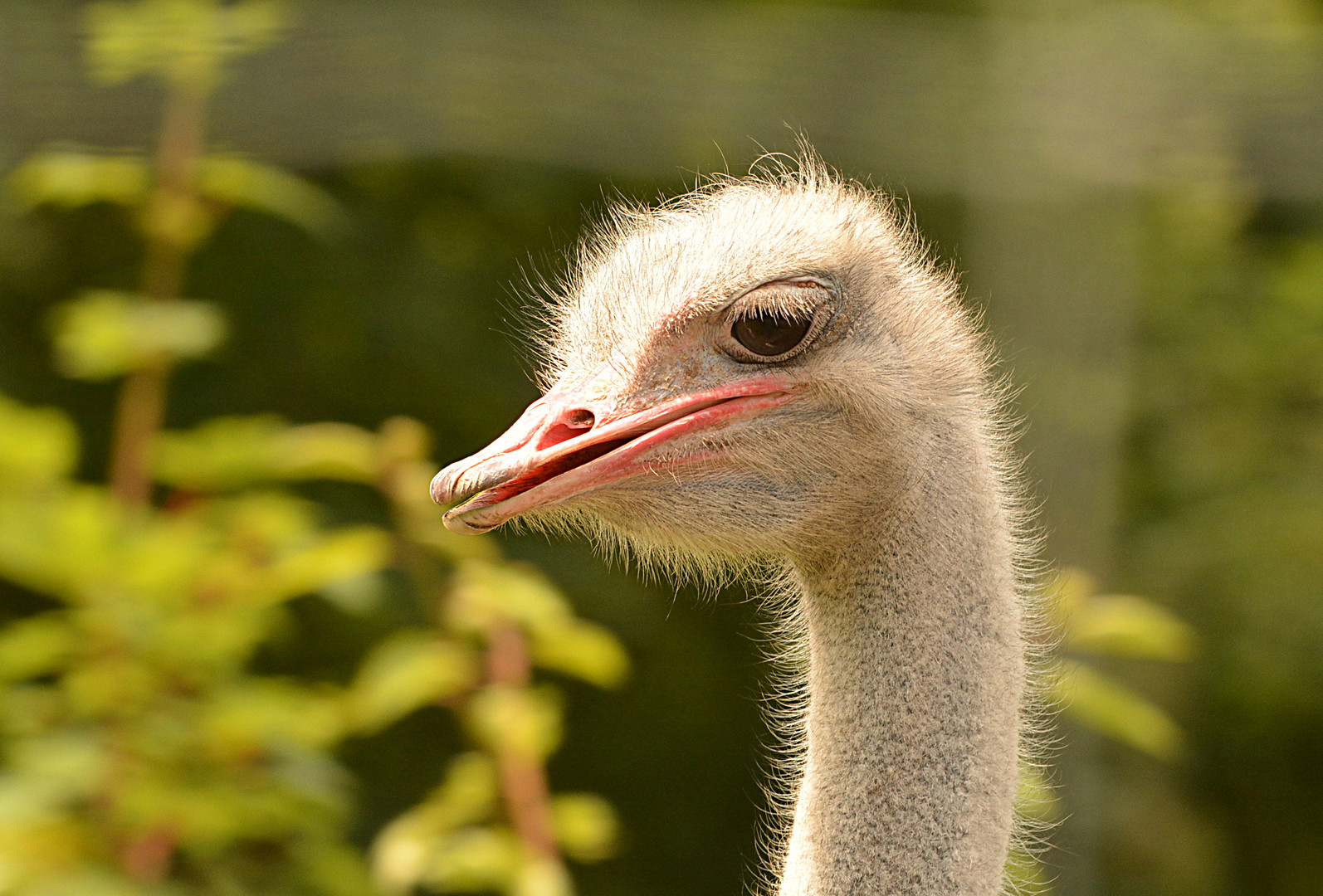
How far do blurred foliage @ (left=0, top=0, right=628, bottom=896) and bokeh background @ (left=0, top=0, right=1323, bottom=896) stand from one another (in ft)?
0.53

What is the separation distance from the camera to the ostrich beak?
4.09ft

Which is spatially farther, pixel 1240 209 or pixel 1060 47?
pixel 1240 209

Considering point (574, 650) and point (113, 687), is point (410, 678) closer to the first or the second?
point (574, 650)

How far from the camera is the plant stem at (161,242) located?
200 centimetres

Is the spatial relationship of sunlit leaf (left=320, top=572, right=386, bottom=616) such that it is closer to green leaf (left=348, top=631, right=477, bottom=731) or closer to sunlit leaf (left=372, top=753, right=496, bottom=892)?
green leaf (left=348, top=631, right=477, bottom=731)

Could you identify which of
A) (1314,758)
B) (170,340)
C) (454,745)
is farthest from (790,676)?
(1314,758)

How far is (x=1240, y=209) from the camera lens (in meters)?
2.94

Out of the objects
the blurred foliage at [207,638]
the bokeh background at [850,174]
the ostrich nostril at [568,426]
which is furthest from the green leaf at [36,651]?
the ostrich nostril at [568,426]

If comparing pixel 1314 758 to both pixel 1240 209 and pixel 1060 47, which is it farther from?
pixel 1060 47

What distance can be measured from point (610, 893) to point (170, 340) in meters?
1.74

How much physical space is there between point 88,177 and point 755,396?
1.08 meters

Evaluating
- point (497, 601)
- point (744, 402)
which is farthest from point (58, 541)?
point (744, 402)

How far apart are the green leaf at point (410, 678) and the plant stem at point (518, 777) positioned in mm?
48

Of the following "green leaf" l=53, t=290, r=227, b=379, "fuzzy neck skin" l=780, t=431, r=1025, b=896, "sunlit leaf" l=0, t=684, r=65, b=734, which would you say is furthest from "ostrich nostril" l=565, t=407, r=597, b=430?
"sunlit leaf" l=0, t=684, r=65, b=734
